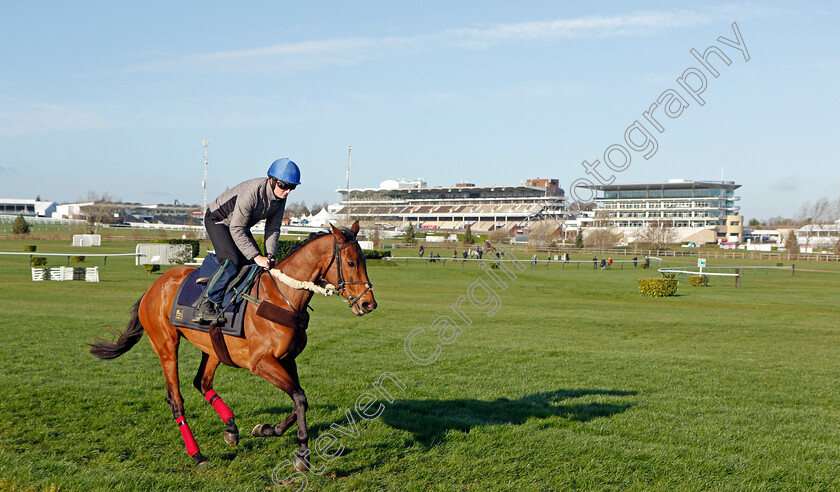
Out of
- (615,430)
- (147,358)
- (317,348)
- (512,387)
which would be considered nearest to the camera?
(615,430)

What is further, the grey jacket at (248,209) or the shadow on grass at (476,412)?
the shadow on grass at (476,412)

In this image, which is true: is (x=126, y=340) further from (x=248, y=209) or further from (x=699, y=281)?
(x=699, y=281)

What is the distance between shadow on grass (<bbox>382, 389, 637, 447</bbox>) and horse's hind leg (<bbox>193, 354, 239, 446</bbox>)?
188cm

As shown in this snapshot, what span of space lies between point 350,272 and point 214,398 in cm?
224

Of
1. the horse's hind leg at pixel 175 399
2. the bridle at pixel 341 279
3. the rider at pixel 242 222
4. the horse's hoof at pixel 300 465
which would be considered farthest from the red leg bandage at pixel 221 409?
the bridle at pixel 341 279

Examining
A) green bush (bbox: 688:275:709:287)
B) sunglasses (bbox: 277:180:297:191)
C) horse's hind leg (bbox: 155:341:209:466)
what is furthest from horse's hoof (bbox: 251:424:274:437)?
green bush (bbox: 688:275:709:287)

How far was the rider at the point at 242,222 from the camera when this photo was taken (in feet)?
20.2

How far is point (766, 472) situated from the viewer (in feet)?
20.4

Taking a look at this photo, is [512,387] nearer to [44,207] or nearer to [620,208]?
[620,208]

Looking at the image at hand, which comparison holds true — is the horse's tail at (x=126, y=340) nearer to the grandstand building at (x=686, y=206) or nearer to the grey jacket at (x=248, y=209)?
the grey jacket at (x=248, y=209)

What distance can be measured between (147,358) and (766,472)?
10.5m

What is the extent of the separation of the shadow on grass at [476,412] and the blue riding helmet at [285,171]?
3214mm

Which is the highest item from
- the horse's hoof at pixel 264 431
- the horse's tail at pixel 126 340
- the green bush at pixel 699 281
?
the horse's tail at pixel 126 340

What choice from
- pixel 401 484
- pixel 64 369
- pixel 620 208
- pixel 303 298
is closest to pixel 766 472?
pixel 401 484
